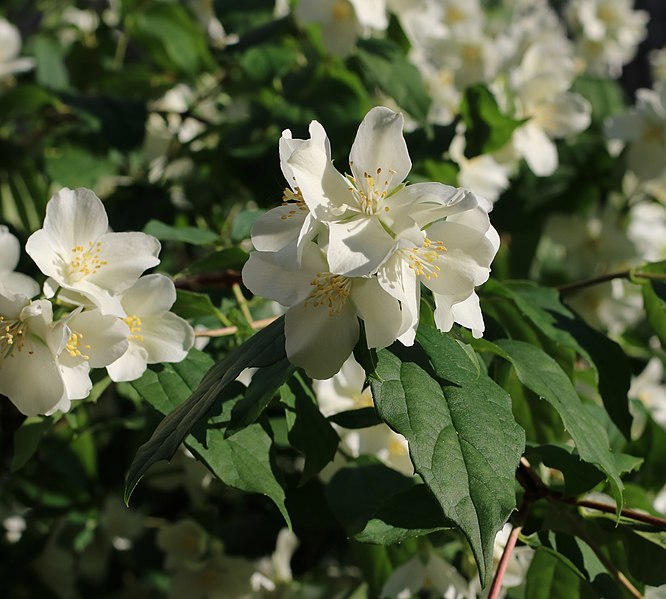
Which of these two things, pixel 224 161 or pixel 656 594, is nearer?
pixel 656 594

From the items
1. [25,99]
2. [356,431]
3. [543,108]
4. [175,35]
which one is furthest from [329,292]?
[175,35]

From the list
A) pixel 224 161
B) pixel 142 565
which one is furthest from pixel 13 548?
pixel 224 161

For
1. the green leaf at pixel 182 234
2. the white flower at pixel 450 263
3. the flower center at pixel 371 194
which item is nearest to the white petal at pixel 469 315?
the white flower at pixel 450 263

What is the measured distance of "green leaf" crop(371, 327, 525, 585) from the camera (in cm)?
65

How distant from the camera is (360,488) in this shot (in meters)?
1.09

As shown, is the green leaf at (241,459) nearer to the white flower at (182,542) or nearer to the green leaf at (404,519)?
the green leaf at (404,519)

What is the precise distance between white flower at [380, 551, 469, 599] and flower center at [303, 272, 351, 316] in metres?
0.52

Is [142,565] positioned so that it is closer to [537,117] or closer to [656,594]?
[656,594]

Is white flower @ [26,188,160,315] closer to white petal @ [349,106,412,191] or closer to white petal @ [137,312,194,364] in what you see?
white petal @ [137,312,194,364]

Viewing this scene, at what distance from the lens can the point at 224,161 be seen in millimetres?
1538

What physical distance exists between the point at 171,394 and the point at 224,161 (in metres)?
0.74

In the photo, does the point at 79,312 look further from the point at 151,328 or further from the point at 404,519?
the point at 404,519

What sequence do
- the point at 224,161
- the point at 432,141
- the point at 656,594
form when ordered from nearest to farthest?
the point at 656,594 < the point at 432,141 < the point at 224,161

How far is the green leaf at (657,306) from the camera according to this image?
100 cm
